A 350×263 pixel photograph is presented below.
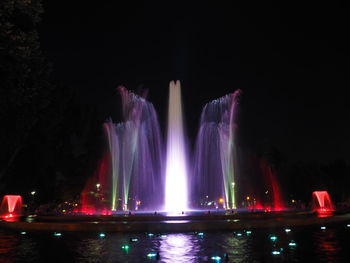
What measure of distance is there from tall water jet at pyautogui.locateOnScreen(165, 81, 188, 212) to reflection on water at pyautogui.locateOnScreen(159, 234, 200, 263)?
17.3 m

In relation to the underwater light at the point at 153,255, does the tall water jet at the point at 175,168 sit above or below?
above

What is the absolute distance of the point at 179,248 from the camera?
12.8 m

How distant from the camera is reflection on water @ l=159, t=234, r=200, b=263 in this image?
36.1ft

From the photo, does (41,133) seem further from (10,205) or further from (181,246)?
(181,246)

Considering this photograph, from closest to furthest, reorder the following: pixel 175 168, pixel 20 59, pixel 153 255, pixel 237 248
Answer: pixel 153 255, pixel 237 248, pixel 20 59, pixel 175 168

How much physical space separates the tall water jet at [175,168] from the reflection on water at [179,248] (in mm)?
17273

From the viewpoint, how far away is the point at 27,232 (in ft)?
59.8

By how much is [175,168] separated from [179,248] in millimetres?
21525

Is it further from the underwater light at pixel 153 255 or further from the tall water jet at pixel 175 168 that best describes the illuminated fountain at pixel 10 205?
the underwater light at pixel 153 255

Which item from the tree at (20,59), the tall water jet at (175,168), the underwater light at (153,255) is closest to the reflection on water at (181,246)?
the underwater light at (153,255)

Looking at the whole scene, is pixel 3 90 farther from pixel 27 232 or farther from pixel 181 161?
pixel 181 161

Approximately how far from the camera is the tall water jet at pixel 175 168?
3375 cm

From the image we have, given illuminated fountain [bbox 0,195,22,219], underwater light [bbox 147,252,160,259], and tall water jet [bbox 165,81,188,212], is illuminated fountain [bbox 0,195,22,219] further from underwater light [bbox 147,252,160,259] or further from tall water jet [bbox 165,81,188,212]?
underwater light [bbox 147,252,160,259]

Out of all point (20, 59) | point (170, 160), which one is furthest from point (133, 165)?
point (20, 59)
